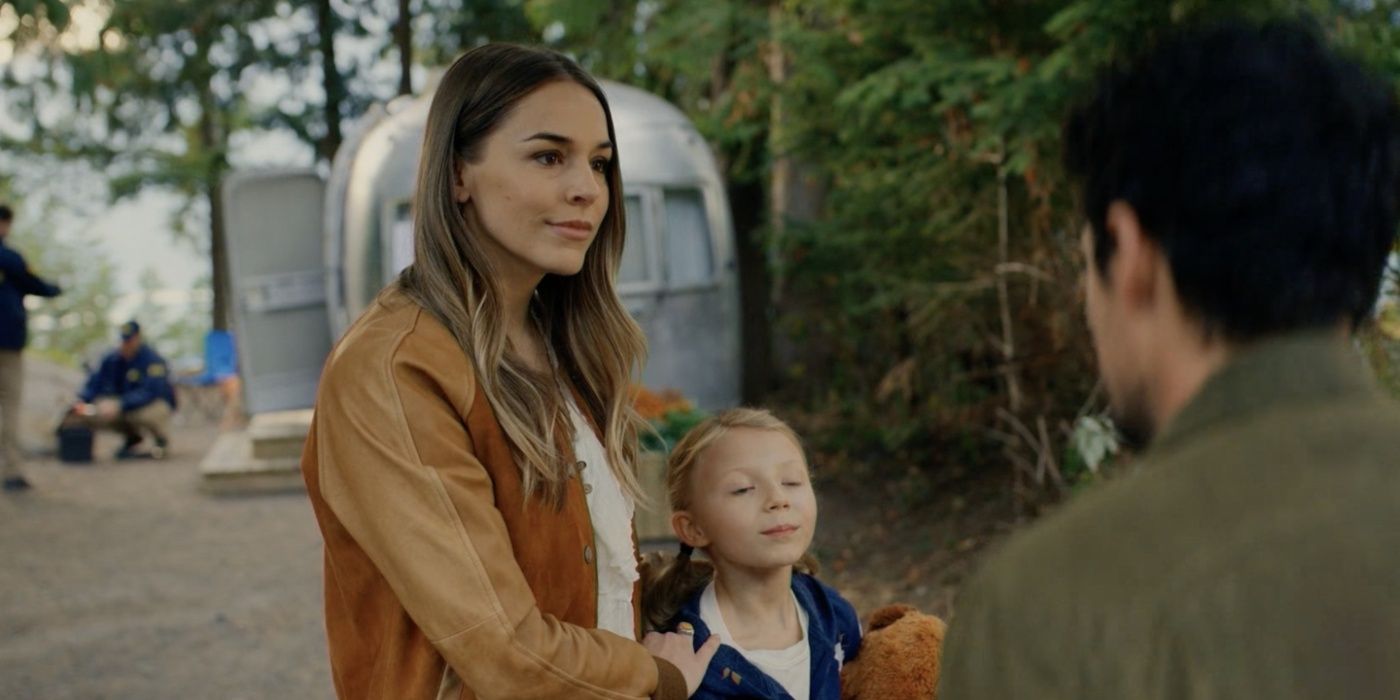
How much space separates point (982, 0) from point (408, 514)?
18.3 feet

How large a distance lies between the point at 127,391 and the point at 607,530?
1289 centimetres

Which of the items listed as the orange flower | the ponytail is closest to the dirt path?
the orange flower

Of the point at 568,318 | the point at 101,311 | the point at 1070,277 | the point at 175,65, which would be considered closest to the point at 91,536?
the point at 1070,277

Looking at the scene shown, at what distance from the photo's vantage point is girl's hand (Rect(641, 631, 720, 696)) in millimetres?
2482

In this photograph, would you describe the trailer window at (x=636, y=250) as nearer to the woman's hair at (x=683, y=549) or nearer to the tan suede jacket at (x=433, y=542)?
the woman's hair at (x=683, y=549)

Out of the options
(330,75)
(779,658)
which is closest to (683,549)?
(779,658)

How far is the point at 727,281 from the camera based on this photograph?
448 inches

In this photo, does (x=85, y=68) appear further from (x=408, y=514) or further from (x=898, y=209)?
(x=898, y=209)

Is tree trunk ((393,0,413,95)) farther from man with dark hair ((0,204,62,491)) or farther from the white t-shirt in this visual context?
the white t-shirt

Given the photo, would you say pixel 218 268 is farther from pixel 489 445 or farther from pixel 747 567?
pixel 489 445

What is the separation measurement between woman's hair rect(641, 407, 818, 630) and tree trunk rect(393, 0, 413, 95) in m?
16.9

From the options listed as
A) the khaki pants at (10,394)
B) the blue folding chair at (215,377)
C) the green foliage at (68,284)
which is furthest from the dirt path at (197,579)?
the green foliage at (68,284)

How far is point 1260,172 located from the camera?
41.7 inches

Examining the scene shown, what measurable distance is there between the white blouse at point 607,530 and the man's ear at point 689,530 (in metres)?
0.37
